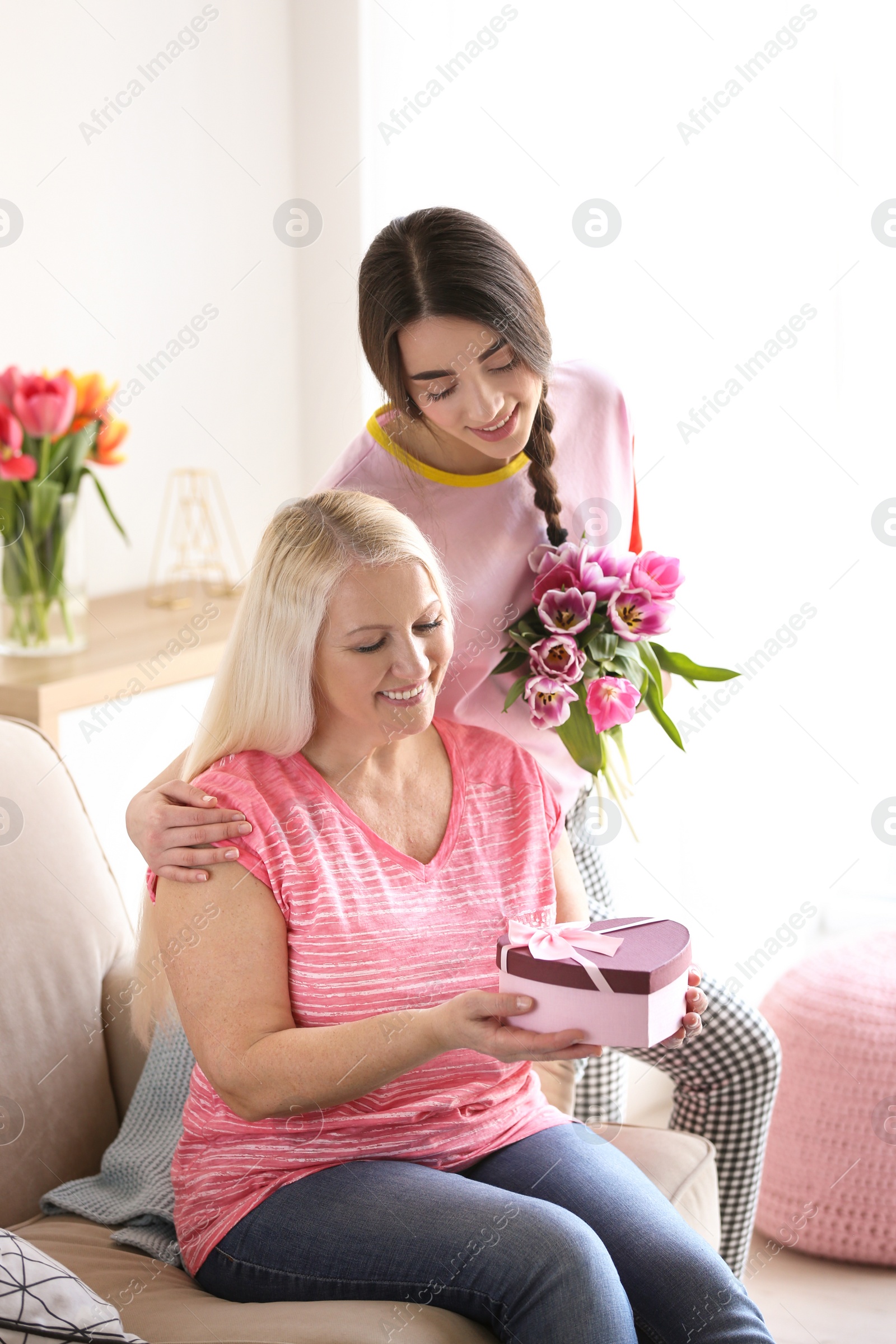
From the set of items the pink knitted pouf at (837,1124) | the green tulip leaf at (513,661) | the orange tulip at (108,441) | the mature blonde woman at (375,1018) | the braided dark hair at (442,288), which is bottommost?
the pink knitted pouf at (837,1124)

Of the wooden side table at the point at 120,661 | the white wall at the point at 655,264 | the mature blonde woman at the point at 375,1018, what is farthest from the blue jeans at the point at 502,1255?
the white wall at the point at 655,264

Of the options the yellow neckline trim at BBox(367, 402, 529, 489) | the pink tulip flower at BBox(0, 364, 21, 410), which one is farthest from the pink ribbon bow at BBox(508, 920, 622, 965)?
the pink tulip flower at BBox(0, 364, 21, 410)

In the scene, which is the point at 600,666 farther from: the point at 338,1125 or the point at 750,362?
the point at 750,362

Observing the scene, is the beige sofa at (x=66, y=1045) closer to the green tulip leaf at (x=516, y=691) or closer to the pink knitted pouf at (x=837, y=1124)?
the green tulip leaf at (x=516, y=691)

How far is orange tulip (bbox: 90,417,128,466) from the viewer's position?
8.55 ft

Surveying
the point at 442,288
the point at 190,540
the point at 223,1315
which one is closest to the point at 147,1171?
the point at 223,1315

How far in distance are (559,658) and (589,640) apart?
0.15 feet

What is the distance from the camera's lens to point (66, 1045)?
1692 mm

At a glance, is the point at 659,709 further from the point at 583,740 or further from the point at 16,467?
the point at 16,467

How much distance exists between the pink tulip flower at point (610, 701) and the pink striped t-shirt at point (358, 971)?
0.23 m

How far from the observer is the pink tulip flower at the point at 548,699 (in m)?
1.67

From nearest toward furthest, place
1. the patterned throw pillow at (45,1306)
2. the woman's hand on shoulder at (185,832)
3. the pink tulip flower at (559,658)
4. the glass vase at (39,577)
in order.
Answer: the patterned throw pillow at (45,1306), the woman's hand on shoulder at (185,832), the pink tulip flower at (559,658), the glass vase at (39,577)

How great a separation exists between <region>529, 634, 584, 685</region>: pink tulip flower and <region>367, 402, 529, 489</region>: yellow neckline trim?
222 millimetres

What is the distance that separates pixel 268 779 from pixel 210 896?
6.6 inches
